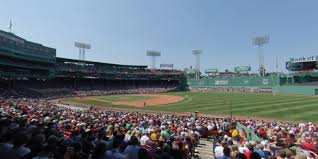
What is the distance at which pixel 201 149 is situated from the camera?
49.6ft

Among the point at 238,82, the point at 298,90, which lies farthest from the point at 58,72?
the point at 298,90

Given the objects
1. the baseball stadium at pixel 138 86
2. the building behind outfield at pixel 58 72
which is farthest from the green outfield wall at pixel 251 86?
Answer: the building behind outfield at pixel 58 72

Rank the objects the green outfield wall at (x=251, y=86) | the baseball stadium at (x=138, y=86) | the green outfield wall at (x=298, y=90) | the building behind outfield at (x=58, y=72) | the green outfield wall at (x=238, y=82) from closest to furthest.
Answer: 1. the baseball stadium at (x=138, y=86)
2. the building behind outfield at (x=58, y=72)
3. the green outfield wall at (x=298, y=90)
4. the green outfield wall at (x=251, y=86)
5. the green outfield wall at (x=238, y=82)

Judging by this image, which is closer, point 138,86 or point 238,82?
point 238,82

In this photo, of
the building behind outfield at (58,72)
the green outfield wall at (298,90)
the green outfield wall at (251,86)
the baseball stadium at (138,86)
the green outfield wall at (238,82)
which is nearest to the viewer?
the baseball stadium at (138,86)

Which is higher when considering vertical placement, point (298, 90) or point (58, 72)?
point (58, 72)

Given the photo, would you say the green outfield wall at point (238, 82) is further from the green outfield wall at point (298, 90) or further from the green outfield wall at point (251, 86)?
the green outfield wall at point (298, 90)

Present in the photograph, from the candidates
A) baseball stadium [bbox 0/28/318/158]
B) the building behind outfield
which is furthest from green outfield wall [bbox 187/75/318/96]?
A: the building behind outfield

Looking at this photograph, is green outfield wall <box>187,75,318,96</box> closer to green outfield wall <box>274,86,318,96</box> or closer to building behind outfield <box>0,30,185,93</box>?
green outfield wall <box>274,86,318,96</box>

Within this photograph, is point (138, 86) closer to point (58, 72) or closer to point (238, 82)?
point (58, 72)

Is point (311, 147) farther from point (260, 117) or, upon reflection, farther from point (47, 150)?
point (260, 117)

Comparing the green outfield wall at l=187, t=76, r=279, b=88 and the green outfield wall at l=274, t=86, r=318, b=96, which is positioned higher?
the green outfield wall at l=187, t=76, r=279, b=88

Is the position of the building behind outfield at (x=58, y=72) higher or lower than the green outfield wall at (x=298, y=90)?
higher

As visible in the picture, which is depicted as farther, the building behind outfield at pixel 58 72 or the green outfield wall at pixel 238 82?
the green outfield wall at pixel 238 82
